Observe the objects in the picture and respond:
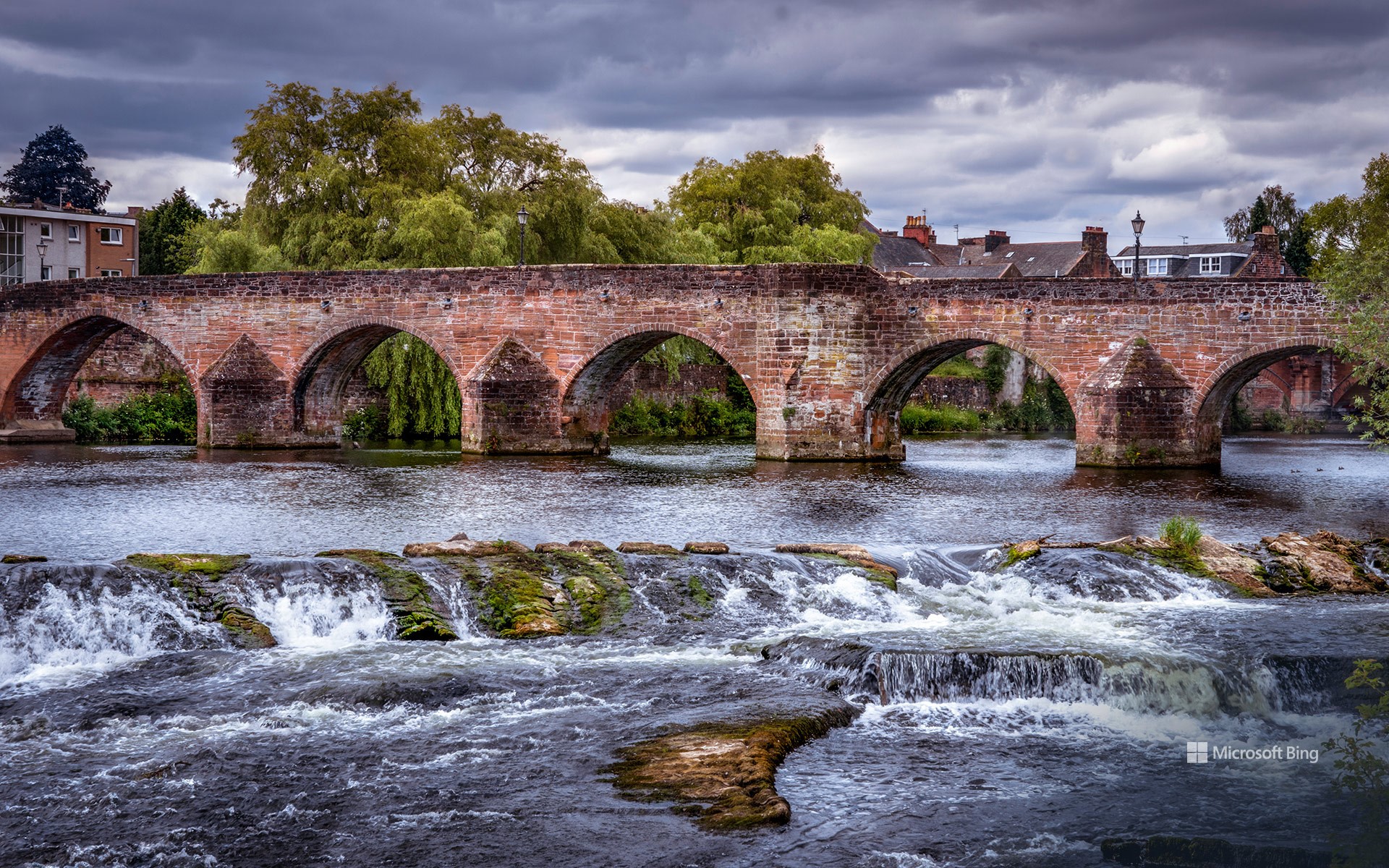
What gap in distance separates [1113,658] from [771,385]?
16.1 m

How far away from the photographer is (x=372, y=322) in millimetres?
27656

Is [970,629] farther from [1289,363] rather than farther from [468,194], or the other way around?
[1289,363]

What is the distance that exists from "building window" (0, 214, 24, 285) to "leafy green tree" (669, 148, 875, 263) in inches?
1181

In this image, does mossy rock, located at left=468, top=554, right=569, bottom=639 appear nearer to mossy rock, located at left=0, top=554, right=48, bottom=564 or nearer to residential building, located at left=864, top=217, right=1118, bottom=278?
mossy rock, located at left=0, top=554, right=48, bottom=564

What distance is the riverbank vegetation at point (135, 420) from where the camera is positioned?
32.0 m

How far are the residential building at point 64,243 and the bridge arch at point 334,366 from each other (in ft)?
93.1

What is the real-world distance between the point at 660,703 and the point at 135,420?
27534 mm

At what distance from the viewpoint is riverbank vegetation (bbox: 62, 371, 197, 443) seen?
32031 millimetres

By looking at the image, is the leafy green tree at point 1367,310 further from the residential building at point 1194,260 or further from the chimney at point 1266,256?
the residential building at point 1194,260

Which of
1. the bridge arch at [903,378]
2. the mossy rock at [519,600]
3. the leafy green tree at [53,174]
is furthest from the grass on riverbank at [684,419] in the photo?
the leafy green tree at [53,174]

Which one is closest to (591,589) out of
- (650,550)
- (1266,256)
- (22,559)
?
(650,550)

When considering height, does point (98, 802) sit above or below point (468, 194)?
below

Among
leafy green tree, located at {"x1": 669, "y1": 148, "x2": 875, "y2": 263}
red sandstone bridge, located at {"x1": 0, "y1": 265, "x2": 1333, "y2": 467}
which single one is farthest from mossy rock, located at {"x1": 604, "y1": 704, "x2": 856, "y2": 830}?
leafy green tree, located at {"x1": 669, "y1": 148, "x2": 875, "y2": 263}

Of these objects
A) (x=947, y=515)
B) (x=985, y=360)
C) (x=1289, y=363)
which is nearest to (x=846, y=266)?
(x=947, y=515)
